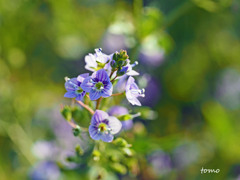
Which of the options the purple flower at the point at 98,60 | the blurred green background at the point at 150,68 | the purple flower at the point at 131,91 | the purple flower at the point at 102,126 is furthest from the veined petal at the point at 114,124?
the blurred green background at the point at 150,68

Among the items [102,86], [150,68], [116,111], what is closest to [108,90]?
[102,86]

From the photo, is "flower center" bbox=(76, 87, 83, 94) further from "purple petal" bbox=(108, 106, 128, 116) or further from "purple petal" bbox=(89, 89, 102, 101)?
"purple petal" bbox=(108, 106, 128, 116)

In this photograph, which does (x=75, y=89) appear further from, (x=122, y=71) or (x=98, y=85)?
(x=122, y=71)

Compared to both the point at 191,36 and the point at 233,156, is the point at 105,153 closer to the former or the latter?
the point at 233,156

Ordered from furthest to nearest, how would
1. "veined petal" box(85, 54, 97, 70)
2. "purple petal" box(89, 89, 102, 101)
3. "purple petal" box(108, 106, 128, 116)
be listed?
"purple petal" box(108, 106, 128, 116) < "veined petal" box(85, 54, 97, 70) < "purple petal" box(89, 89, 102, 101)

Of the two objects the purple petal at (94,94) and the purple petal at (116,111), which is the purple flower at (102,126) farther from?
the purple petal at (116,111)

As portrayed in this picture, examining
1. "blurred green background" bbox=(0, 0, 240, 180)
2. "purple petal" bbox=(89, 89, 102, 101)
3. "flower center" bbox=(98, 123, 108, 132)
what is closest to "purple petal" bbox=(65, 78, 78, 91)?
"purple petal" bbox=(89, 89, 102, 101)

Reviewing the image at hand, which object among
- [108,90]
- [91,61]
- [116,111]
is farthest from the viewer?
[116,111]

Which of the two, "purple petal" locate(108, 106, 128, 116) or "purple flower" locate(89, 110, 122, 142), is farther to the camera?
"purple petal" locate(108, 106, 128, 116)
